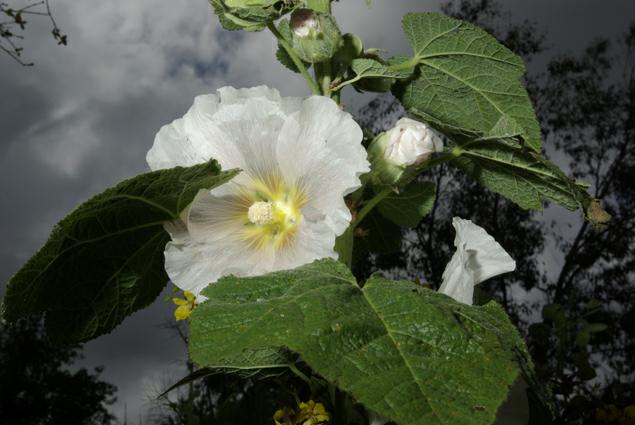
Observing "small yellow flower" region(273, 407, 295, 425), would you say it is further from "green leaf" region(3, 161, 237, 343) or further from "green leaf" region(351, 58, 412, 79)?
"green leaf" region(351, 58, 412, 79)

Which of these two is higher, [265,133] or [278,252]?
[265,133]

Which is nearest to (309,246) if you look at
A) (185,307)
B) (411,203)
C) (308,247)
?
(308,247)

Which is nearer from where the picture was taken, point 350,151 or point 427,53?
point 350,151

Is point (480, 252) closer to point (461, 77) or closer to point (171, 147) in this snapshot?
point (461, 77)

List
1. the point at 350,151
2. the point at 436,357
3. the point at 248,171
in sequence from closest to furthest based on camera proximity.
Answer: the point at 436,357, the point at 350,151, the point at 248,171

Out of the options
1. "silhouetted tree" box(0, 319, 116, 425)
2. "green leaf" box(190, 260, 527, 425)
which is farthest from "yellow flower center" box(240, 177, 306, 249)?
"silhouetted tree" box(0, 319, 116, 425)

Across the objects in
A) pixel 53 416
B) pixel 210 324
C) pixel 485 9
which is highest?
pixel 485 9

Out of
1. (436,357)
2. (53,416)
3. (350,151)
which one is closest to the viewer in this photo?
(436,357)

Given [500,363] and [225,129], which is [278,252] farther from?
[500,363]

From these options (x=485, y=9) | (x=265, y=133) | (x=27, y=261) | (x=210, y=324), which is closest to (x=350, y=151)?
(x=265, y=133)
